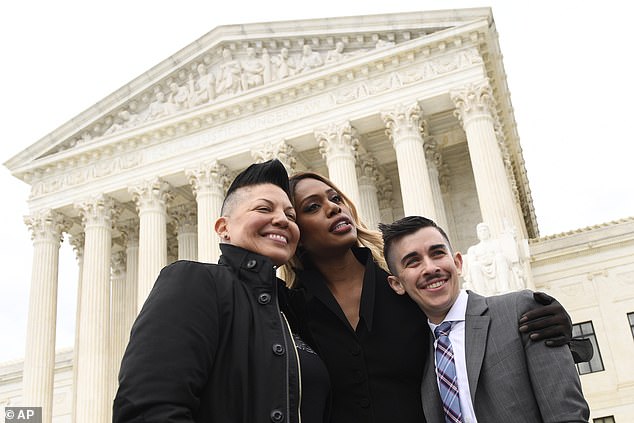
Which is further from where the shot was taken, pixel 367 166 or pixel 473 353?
pixel 367 166

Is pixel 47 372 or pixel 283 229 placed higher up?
pixel 47 372

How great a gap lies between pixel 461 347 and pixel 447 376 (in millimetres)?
211

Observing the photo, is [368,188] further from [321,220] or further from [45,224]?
[321,220]

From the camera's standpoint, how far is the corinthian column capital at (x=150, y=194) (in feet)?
106

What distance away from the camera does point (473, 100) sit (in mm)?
27312

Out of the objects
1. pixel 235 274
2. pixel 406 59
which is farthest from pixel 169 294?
pixel 406 59

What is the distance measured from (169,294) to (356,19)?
29273 mm

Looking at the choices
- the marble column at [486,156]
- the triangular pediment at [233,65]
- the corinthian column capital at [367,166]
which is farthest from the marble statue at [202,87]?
the marble column at [486,156]

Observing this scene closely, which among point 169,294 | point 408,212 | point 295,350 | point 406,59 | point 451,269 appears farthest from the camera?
point 406,59

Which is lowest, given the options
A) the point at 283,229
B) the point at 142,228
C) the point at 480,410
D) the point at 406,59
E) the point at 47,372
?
the point at 480,410

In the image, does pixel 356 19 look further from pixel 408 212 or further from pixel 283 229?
pixel 283 229

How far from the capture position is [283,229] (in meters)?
3.79

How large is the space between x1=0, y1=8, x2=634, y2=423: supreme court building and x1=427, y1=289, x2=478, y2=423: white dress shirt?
19.0 m

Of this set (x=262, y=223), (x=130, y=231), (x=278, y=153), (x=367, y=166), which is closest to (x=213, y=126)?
(x=278, y=153)
